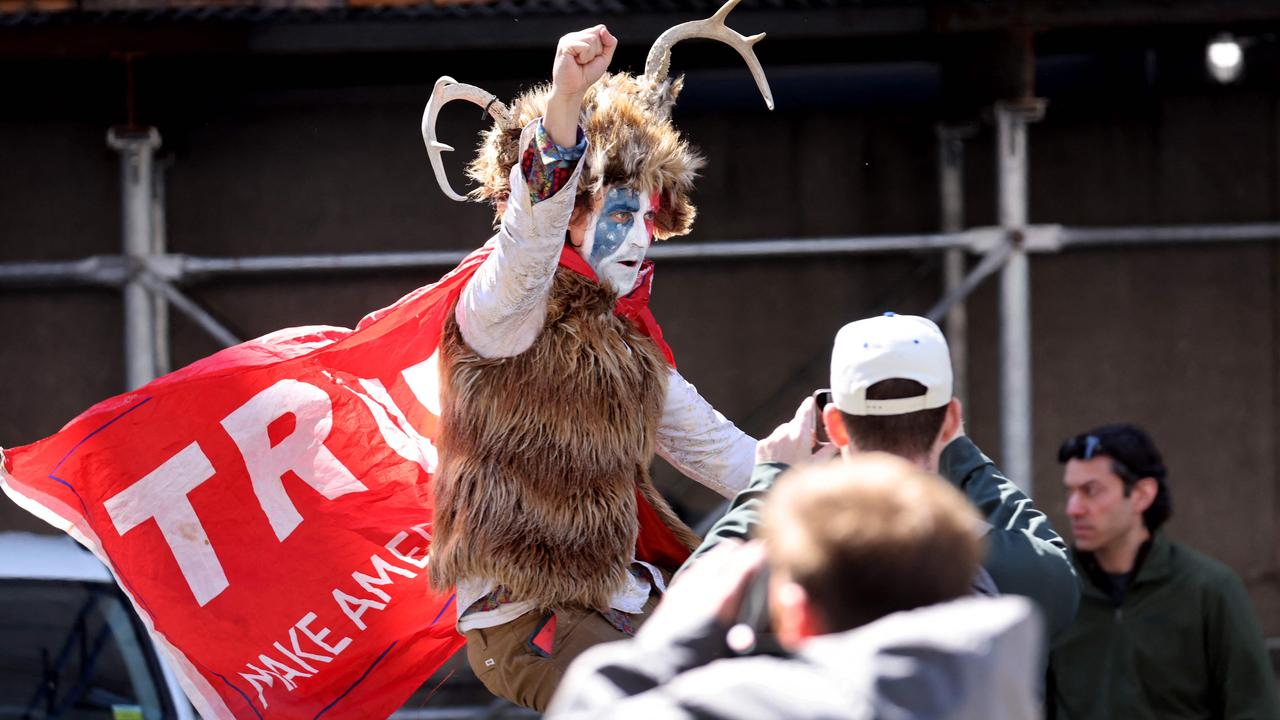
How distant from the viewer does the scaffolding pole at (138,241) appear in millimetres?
5391

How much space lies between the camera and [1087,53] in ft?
21.8

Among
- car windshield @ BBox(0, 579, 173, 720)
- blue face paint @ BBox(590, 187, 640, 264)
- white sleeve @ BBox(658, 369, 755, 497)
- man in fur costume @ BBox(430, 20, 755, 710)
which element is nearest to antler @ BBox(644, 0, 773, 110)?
man in fur costume @ BBox(430, 20, 755, 710)

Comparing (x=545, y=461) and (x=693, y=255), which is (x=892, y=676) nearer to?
(x=545, y=461)

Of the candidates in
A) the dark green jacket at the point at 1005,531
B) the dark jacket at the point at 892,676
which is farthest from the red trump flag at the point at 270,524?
the dark jacket at the point at 892,676

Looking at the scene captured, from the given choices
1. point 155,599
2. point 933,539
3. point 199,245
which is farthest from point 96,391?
point 933,539

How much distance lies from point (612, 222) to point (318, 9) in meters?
2.68

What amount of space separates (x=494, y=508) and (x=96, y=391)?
13.9ft

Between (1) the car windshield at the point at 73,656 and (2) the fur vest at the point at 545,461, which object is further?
(1) the car windshield at the point at 73,656

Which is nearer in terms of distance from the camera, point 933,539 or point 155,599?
point 933,539

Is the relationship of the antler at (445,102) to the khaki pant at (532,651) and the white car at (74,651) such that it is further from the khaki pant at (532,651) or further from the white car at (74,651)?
the white car at (74,651)

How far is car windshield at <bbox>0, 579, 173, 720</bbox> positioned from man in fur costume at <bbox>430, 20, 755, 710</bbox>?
1514 millimetres

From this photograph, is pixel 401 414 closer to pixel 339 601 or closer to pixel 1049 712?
pixel 339 601

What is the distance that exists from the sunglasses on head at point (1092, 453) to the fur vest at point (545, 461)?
1076 mm

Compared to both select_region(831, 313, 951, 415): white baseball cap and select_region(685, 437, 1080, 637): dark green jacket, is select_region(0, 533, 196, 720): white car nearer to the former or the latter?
select_region(685, 437, 1080, 637): dark green jacket
